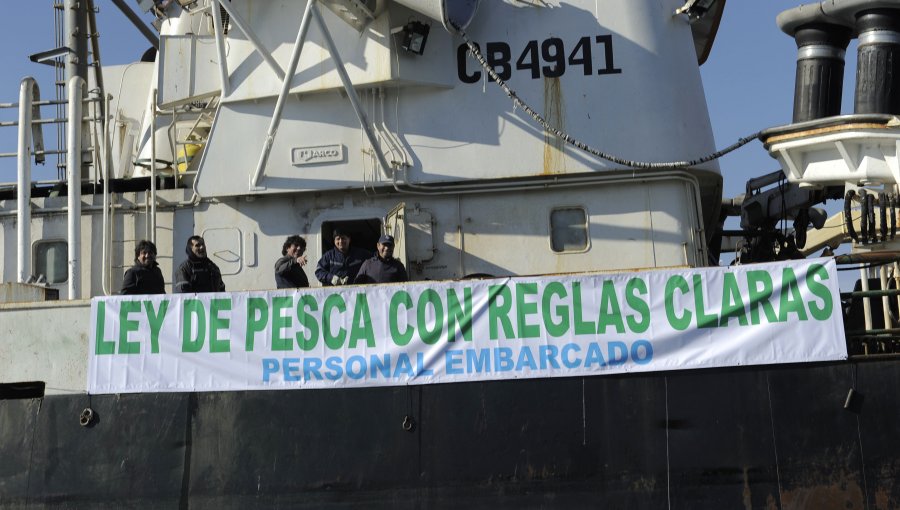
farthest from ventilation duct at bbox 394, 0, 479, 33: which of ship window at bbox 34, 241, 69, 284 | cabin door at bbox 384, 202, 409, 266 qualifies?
ship window at bbox 34, 241, 69, 284

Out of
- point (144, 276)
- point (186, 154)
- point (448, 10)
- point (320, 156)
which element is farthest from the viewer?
point (186, 154)

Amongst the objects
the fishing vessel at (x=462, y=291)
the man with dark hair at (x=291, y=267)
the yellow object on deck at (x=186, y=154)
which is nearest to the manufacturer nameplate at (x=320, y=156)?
the fishing vessel at (x=462, y=291)

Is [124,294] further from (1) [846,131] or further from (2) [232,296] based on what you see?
(1) [846,131]

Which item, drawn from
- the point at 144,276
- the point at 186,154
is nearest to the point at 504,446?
the point at 144,276

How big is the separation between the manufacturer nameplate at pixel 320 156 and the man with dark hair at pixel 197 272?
1.36 m

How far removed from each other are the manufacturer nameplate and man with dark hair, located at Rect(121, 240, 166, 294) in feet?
5.43

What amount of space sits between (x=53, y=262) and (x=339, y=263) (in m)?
3.27

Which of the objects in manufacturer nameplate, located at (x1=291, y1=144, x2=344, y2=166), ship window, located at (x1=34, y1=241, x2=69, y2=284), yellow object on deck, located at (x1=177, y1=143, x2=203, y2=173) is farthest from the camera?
yellow object on deck, located at (x1=177, y1=143, x2=203, y2=173)

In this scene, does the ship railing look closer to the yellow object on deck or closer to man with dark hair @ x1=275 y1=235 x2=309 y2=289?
man with dark hair @ x1=275 y1=235 x2=309 y2=289

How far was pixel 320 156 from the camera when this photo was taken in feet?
33.1

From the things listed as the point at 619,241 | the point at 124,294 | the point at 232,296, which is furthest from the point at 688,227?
the point at 124,294

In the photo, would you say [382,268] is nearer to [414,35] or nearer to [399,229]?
[399,229]

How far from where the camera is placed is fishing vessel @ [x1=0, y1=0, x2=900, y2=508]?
8078mm

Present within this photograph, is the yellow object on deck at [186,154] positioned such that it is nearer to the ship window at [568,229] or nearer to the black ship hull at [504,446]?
the black ship hull at [504,446]
